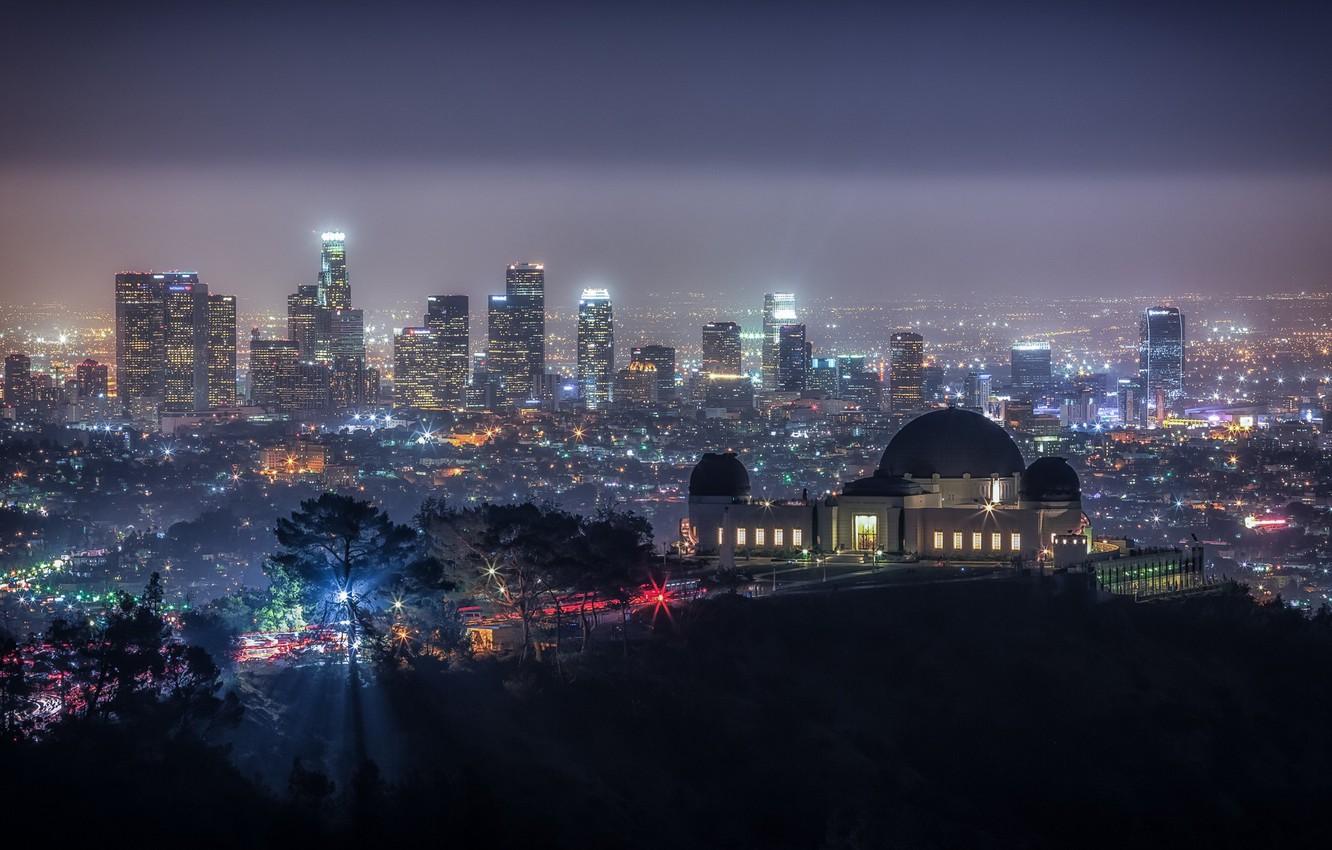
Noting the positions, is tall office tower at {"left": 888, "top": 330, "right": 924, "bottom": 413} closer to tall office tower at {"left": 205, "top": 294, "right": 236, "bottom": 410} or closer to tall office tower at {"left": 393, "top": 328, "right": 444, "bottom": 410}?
tall office tower at {"left": 393, "top": 328, "right": 444, "bottom": 410}

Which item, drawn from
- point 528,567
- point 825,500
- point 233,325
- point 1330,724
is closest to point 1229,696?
point 1330,724

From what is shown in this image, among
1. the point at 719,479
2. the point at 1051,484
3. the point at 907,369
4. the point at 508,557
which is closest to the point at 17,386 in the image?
the point at 907,369

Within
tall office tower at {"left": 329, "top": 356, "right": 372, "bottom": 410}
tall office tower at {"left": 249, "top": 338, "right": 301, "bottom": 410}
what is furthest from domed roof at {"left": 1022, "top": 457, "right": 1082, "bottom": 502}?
tall office tower at {"left": 329, "top": 356, "right": 372, "bottom": 410}

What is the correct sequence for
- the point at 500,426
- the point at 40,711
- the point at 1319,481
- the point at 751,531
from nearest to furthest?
1. the point at 40,711
2. the point at 751,531
3. the point at 1319,481
4. the point at 500,426

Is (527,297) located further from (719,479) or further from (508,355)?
(719,479)

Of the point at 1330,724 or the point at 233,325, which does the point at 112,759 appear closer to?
the point at 1330,724

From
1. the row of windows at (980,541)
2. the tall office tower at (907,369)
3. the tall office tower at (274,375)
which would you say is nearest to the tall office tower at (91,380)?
the tall office tower at (274,375)

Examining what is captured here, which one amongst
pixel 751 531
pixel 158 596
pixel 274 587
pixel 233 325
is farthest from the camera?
pixel 233 325
